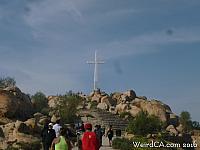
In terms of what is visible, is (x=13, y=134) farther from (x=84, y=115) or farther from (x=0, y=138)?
(x=84, y=115)

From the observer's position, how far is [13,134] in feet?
106

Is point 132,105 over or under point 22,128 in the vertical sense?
over

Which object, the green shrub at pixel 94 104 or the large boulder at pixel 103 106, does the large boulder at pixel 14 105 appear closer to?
the green shrub at pixel 94 104

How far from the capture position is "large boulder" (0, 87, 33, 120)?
4088cm

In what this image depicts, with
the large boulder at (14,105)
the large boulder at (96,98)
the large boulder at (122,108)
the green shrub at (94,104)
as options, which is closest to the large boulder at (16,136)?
the large boulder at (14,105)

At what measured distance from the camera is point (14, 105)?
138 ft

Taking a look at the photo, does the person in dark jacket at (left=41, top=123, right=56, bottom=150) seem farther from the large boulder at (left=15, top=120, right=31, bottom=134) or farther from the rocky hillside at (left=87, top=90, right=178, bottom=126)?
the rocky hillside at (left=87, top=90, right=178, bottom=126)

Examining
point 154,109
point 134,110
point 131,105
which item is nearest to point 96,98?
point 131,105

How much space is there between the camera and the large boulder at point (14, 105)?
40.9m

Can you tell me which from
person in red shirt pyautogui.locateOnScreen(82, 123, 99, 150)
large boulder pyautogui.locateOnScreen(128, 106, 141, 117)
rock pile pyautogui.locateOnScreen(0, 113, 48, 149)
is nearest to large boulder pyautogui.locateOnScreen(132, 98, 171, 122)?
large boulder pyautogui.locateOnScreen(128, 106, 141, 117)

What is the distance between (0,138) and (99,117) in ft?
93.8

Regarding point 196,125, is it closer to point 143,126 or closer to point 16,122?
point 143,126

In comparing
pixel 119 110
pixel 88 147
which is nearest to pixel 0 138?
pixel 88 147

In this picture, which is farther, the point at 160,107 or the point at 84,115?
the point at 160,107
